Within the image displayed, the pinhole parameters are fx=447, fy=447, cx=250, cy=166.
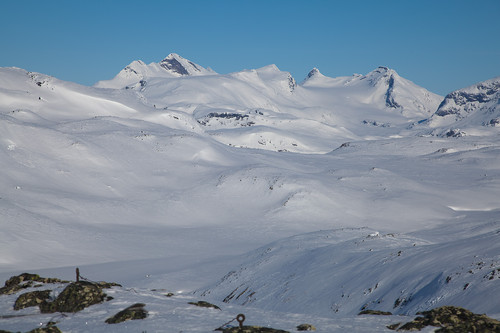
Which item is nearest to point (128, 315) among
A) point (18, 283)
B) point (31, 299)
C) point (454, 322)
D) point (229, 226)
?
point (31, 299)

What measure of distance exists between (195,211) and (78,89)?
329 ft

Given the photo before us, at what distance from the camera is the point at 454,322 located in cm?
1385

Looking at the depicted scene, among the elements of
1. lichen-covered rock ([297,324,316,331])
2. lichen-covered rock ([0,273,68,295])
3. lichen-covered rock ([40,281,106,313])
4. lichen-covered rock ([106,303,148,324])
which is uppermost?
lichen-covered rock ([0,273,68,295])

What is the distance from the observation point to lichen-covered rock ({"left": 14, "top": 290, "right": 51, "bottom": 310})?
1795 centimetres

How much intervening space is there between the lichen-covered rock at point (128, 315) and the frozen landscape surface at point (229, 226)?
37cm

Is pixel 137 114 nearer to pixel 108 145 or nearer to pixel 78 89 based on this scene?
pixel 78 89

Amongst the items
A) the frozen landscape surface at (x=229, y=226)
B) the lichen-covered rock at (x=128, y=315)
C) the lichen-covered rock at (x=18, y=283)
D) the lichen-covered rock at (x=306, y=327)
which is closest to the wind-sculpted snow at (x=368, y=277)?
the frozen landscape surface at (x=229, y=226)

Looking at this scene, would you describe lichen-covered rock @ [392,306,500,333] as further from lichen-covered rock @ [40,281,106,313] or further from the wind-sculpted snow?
lichen-covered rock @ [40,281,106,313]

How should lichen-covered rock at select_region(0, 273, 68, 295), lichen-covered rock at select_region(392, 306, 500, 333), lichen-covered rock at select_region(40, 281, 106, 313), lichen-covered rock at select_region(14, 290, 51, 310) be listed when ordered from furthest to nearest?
lichen-covered rock at select_region(0, 273, 68, 295) < lichen-covered rock at select_region(14, 290, 51, 310) < lichen-covered rock at select_region(40, 281, 106, 313) < lichen-covered rock at select_region(392, 306, 500, 333)

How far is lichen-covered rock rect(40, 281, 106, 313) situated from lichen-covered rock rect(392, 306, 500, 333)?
37.7ft

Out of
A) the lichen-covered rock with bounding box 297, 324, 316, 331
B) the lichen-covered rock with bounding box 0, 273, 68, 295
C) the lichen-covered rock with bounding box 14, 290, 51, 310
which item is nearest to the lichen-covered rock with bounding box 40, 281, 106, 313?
the lichen-covered rock with bounding box 14, 290, 51, 310

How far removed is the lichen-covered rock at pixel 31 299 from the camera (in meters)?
18.0

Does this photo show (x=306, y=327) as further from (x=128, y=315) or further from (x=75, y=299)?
(x=75, y=299)

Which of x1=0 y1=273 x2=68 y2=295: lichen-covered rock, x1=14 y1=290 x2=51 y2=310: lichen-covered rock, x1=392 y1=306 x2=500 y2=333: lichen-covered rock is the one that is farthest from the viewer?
x1=0 y1=273 x2=68 y2=295: lichen-covered rock
